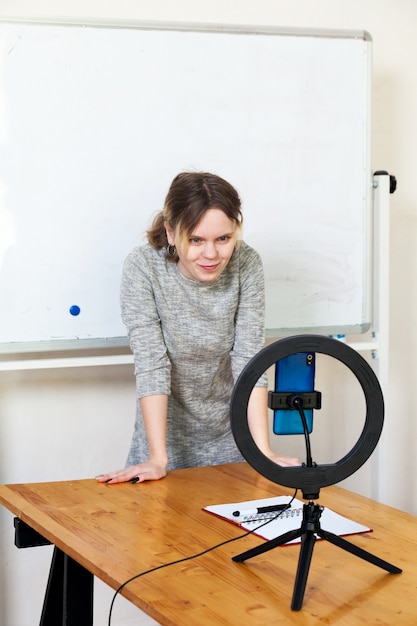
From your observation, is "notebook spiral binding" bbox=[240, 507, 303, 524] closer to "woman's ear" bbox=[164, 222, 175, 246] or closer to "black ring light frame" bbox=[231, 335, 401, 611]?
"black ring light frame" bbox=[231, 335, 401, 611]

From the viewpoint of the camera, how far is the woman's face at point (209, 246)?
6.78 feet

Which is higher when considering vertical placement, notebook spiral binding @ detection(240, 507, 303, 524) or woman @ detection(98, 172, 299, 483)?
woman @ detection(98, 172, 299, 483)

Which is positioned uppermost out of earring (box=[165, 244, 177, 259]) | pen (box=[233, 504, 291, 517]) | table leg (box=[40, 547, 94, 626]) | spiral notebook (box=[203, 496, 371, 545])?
earring (box=[165, 244, 177, 259])

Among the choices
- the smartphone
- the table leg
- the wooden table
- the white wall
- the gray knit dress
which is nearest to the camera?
the wooden table

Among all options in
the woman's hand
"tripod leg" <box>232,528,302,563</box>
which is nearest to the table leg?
the woman's hand

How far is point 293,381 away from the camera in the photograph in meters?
1.40

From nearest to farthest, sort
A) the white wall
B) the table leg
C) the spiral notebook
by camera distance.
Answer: the spiral notebook → the table leg → the white wall

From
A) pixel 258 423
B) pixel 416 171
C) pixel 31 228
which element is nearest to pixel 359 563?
pixel 258 423

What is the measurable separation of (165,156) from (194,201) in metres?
0.71

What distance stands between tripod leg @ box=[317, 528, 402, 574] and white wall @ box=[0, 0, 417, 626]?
1.59 metres

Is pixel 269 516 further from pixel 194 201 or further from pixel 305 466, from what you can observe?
pixel 194 201

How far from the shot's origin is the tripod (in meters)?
1.29

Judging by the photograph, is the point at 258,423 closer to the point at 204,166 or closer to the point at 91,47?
the point at 204,166

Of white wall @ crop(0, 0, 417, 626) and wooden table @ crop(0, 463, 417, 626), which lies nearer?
wooden table @ crop(0, 463, 417, 626)
